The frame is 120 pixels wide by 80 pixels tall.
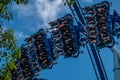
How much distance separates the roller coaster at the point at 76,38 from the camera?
2308 cm

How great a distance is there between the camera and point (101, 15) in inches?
932

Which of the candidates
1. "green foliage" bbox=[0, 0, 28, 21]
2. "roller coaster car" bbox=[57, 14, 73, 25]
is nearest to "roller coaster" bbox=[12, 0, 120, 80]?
"roller coaster car" bbox=[57, 14, 73, 25]

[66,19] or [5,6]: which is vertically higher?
[66,19]

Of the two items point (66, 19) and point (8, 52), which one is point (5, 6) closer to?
point (8, 52)

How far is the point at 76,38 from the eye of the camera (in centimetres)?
2461

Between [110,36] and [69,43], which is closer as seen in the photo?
[110,36]

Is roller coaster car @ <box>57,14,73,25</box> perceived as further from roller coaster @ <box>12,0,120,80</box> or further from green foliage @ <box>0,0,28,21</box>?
green foliage @ <box>0,0,28,21</box>

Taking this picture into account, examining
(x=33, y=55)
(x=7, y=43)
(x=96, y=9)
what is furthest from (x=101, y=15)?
(x=7, y=43)

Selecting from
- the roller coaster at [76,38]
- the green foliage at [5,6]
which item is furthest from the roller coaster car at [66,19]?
the green foliage at [5,6]

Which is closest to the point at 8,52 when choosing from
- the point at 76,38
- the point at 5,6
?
the point at 5,6

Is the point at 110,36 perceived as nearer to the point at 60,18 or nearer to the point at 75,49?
the point at 75,49

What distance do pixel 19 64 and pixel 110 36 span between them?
940 cm

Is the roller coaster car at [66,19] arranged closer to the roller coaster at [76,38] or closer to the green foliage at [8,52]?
the roller coaster at [76,38]

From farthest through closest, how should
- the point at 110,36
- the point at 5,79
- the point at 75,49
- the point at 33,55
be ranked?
the point at 33,55 → the point at 75,49 → the point at 110,36 → the point at 5,79
